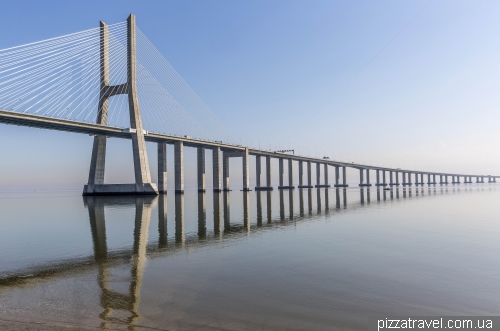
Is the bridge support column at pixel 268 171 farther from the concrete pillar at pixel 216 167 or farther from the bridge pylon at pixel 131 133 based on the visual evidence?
the bridge pylon at pixel 131 133

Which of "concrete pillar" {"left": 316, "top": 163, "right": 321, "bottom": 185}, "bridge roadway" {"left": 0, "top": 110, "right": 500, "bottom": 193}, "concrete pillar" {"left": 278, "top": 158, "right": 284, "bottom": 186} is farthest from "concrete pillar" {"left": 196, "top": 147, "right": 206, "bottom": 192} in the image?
"concrete pillar" {"left": 316, "top": 163, "right": 321, "bottom": 185}

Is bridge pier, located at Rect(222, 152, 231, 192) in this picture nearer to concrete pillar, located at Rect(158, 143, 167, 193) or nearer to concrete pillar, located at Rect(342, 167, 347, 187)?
concrete pillar, located at Rect(158, 143, 167, 193)

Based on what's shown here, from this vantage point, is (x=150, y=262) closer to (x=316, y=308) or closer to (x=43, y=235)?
(x=316, y=308)

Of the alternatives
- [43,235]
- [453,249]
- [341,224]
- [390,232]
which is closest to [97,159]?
[43,235]

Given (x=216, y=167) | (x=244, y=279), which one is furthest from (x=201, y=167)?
(x=244, y=279)

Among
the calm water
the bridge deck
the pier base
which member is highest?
the bridge deck

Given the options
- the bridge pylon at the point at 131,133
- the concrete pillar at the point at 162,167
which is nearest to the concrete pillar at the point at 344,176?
the concrete pillar at the point at 162,167

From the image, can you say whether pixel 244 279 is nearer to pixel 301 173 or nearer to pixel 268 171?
pixel 268 171
